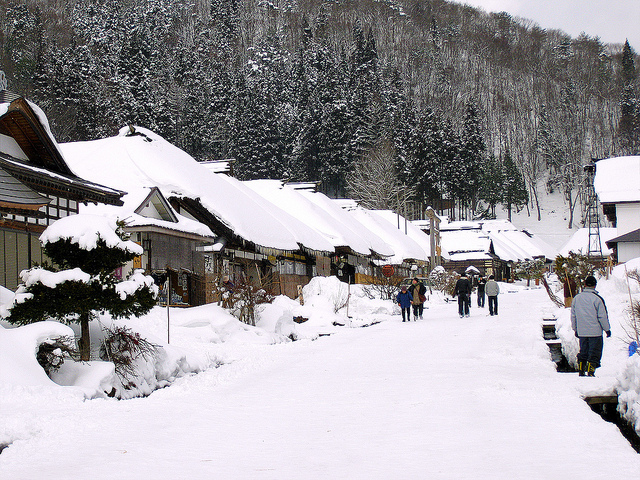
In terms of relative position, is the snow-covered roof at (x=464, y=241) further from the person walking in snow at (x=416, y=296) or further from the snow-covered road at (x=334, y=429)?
the snow-covered road at (x=334, y=429)

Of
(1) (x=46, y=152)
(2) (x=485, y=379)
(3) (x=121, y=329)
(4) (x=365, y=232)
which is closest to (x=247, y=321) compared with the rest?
(1) (x=46, y=152)

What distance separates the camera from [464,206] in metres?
89.9

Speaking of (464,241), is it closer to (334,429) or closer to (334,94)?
(334,94)

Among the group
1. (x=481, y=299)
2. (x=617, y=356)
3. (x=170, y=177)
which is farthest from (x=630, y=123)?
(x=617, y=356)

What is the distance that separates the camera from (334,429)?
252 inches

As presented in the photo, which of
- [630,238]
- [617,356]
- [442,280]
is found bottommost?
[617,356]

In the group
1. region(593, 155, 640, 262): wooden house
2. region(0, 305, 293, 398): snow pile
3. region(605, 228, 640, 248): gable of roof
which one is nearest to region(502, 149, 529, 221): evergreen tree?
region(593, 155, 640, 262): wooden house

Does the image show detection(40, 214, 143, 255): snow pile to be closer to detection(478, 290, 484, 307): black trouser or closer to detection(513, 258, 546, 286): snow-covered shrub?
detection(478, 290, 484, 307): black trouser

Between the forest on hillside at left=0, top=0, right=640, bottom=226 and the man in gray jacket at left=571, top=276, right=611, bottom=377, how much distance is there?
44.7 metres

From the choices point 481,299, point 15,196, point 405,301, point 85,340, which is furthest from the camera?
point 481,299

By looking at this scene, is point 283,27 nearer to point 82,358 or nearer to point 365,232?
point 365,232

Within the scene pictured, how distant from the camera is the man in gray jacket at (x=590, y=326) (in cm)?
956

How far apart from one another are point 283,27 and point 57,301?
362 ft

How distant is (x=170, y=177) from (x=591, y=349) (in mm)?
17527
